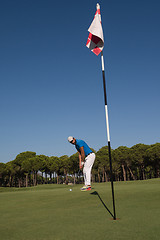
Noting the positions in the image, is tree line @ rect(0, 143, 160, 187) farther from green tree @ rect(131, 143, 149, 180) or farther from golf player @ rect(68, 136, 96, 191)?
golf player @ rect(68, 136, 96, 191)

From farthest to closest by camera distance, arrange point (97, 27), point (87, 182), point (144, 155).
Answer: point (144, 155), point (87, 182), point (97, 27)

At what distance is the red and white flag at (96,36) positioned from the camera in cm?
736

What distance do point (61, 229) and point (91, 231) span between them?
65 cm

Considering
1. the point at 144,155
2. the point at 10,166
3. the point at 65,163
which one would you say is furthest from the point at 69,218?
the point at 10,166

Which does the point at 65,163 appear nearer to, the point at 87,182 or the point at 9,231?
the point at 87,182

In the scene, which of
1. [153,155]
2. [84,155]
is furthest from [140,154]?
[84,155]

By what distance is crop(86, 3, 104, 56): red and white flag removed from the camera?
24.2ft

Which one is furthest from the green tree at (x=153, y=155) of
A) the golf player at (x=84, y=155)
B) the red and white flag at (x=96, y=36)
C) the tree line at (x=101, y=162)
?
the red and white flag at (x=96, y=36)

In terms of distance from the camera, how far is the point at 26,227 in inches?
184

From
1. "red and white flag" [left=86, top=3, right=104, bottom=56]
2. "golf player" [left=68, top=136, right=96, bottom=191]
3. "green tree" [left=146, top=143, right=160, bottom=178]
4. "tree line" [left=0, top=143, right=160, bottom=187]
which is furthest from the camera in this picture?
"tree line" [left=0, top=143, right=160, bottom=187]

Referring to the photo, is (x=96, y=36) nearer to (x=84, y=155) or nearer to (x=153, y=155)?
(x=84, y=155)

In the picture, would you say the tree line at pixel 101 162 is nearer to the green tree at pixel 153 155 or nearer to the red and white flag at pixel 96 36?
the green tree at pixel 153 155

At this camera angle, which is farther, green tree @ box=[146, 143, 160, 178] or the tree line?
the tree line

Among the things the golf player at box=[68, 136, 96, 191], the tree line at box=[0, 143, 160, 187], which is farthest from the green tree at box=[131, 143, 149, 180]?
the golf player at box=[68, 136, 96, 191]
